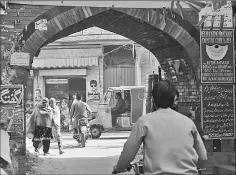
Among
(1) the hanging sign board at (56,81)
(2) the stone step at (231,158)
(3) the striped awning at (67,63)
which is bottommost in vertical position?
(2) the stone step at (231,158)

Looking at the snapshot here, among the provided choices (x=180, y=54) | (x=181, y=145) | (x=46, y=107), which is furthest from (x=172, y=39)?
(x=181, y=145)

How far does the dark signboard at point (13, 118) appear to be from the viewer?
6789 mm

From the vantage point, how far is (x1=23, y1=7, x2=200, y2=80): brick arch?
7.09m

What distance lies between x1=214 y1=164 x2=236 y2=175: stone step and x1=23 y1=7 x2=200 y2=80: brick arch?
1.42m

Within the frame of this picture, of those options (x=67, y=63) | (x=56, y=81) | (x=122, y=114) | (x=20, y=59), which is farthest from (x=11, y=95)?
(x=56, y=81)

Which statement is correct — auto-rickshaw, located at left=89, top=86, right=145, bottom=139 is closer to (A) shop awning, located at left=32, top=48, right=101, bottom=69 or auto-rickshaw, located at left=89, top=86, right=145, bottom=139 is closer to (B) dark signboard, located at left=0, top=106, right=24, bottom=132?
(A) shop awning, located at left=32, top=48, right=101, bottom=69

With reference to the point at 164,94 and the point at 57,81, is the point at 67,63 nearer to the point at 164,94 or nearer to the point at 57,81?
the point at 57,81

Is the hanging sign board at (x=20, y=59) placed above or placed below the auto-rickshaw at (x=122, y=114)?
above

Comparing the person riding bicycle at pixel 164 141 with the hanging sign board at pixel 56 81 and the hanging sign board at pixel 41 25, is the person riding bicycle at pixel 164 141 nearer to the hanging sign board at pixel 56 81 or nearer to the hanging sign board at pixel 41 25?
the hanging sign board at pixel 41 25

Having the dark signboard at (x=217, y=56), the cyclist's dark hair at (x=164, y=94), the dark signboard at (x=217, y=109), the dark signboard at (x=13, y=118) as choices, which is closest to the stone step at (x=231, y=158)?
the dark signboard at (x=217, y=109)

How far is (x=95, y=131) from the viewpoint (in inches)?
643

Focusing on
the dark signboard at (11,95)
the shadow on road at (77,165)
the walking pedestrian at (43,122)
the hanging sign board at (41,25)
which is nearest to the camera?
the dark signboard at (11,95)

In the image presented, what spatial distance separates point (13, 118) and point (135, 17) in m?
2.44

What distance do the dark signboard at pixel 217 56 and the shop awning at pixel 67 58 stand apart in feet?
47.4
